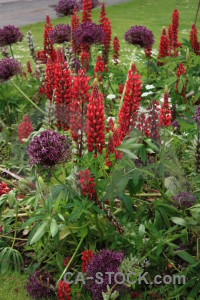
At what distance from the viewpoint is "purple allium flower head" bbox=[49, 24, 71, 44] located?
16.4 feet

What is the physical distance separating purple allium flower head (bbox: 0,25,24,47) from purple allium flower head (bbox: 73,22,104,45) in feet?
2.50

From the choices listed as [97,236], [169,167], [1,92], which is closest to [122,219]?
[97,236]

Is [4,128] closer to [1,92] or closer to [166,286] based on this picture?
[1,92]

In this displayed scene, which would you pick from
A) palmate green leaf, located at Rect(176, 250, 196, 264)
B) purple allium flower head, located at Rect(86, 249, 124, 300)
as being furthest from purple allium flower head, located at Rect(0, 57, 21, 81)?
palmate green leaf, located at Rect(176, 250, 196, 264)

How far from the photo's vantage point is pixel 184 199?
3.46 metres

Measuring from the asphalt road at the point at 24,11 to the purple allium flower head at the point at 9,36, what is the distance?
28.0 feet

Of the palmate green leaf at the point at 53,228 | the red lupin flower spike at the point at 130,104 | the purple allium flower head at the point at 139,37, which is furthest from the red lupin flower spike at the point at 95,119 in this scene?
the purple allium flower head at the point at 139,37

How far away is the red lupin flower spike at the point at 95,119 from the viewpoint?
2873 millimetres

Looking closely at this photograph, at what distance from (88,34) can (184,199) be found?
203 cm

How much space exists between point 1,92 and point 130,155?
8.40 feet

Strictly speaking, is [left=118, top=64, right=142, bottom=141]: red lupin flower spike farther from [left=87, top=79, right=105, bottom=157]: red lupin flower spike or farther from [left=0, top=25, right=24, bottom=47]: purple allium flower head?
[left=0, top=25, right=24, bottom=47]: purple allium flower head

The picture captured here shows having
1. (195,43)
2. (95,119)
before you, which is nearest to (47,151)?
(95,119)

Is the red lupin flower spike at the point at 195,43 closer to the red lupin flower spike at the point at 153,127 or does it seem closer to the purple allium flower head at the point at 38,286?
the red lupin flower spike at the point at 153,127

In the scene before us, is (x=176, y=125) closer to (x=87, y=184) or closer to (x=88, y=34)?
(x=88, y=34)
